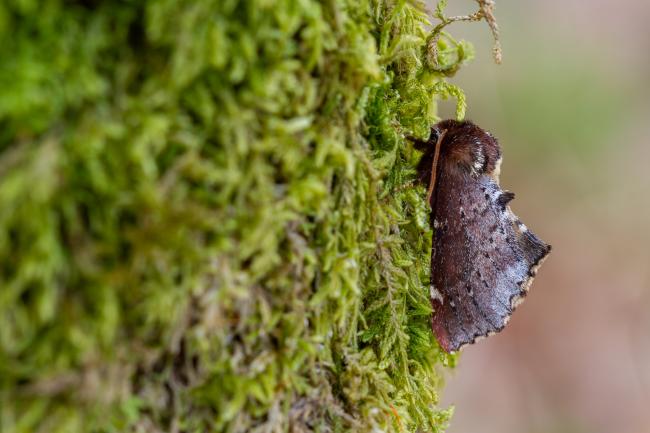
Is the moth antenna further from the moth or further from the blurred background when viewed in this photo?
the blurred background

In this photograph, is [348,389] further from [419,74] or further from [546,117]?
[546,117]

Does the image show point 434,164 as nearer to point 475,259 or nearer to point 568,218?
point 475,259

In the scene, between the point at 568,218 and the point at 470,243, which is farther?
the point at 568,218

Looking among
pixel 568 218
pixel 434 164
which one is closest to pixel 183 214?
pixel 434 164

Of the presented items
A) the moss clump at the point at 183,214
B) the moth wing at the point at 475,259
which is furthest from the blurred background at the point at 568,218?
the moss clump at the point at 183,214

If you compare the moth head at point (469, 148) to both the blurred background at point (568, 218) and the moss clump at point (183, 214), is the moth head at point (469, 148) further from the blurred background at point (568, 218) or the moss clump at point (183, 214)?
the blurred background at point (568, 218)
